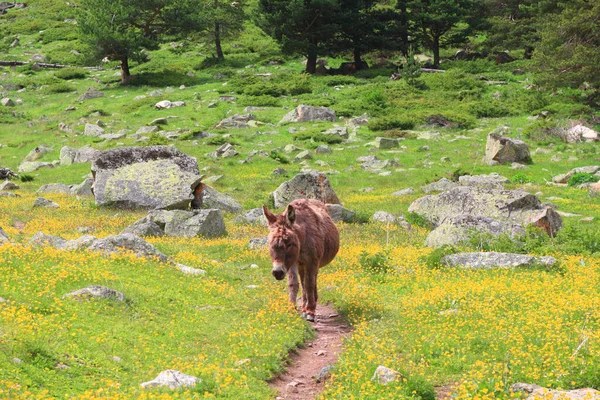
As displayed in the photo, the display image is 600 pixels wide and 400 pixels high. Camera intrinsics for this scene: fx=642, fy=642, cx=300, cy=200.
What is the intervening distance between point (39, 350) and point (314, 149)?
→ 117 ft

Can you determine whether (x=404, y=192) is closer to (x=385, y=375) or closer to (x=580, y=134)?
(x=580, y=134)

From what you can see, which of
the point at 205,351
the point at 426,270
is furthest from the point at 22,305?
the point at 426,270

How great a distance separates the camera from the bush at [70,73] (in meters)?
71.4

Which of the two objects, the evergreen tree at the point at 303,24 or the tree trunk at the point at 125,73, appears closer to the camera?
the evergreen tree at the point at 303,24

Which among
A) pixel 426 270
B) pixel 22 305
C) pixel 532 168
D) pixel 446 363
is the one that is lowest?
pixel 532 168

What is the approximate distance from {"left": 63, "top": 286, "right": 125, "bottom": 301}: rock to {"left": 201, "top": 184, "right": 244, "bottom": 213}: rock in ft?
58.6

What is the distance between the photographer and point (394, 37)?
7019 centimetres

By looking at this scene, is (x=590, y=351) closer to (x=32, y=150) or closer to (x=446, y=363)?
(x=446, y=363)

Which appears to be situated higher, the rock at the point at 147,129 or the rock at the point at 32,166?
the rock at the point at 147,129

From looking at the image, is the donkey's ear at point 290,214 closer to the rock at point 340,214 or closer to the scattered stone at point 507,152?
the rock at point 340,214

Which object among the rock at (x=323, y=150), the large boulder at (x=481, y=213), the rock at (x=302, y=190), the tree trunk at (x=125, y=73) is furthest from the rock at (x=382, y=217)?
the tree trunk at (x=125, y=73)

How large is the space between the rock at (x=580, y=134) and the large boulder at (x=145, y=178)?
26470 millimetres

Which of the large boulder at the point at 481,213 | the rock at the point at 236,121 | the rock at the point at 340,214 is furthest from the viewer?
the rock at the point at 236,121

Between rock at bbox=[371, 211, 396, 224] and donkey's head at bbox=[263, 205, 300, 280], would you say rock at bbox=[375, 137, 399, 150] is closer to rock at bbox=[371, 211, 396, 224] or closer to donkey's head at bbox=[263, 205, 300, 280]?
rock at bbox=[371, 211, 396, 224]
